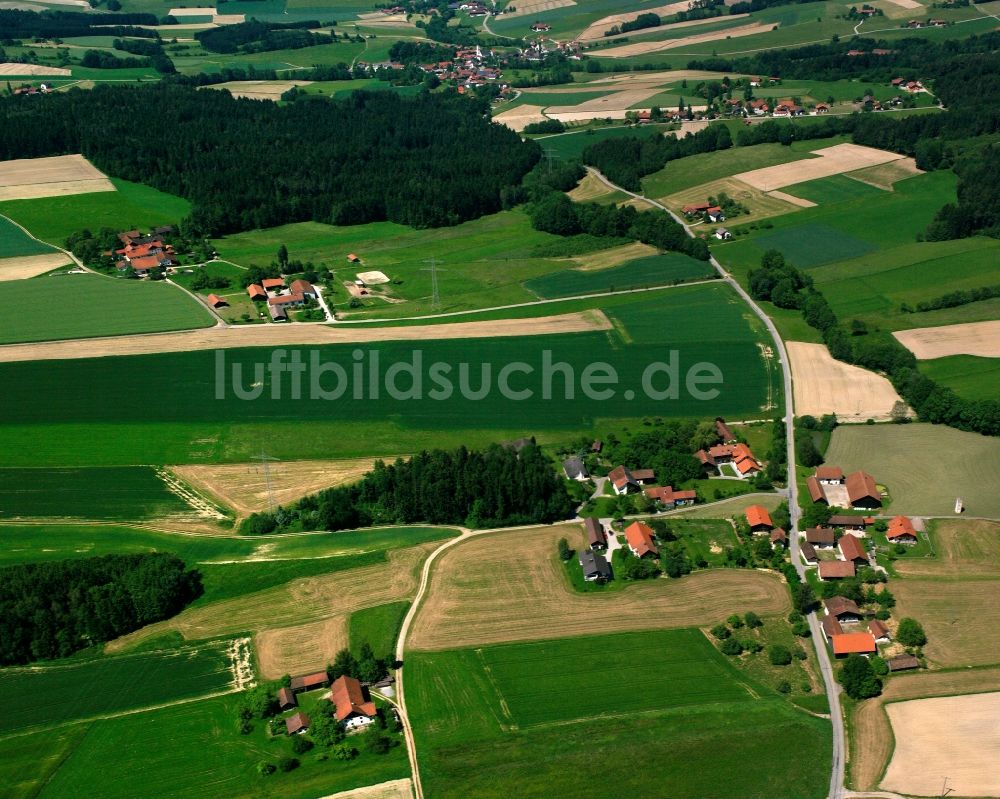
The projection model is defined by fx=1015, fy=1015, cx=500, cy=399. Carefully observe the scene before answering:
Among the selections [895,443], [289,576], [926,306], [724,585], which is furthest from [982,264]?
[289,576]

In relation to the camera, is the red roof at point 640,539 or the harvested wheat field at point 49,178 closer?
the red roof at point 640,539

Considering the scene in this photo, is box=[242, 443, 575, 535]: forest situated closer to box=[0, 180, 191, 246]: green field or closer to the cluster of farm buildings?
the cluster of farm buildings

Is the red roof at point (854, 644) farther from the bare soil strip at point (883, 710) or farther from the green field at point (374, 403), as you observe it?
the green field at point (374, 403)

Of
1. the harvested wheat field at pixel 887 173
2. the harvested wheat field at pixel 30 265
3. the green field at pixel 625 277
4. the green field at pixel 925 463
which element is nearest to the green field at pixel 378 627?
the green field at pixel 925 463

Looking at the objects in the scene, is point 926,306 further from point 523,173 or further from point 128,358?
point 128,358

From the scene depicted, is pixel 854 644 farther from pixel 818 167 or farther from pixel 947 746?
pixel 818 167

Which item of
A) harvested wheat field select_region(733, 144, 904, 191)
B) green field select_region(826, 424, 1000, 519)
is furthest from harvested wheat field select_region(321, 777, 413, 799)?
harvested wheat field select_region(733, 144, 904, 191)
